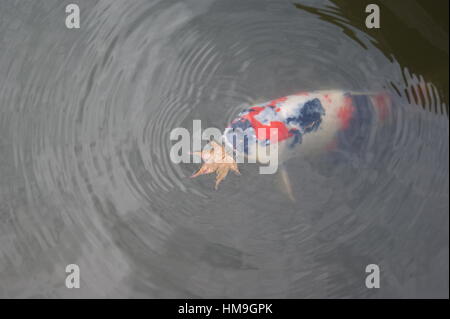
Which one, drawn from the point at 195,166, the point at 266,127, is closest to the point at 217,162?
the point at 195,166

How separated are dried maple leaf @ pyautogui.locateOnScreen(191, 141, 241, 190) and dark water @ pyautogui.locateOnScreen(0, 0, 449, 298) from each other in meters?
0.03

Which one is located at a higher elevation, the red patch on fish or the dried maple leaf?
the red patch on fish

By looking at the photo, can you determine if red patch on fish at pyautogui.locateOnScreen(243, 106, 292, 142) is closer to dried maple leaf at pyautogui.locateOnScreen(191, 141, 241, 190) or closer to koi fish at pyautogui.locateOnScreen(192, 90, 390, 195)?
koi fish at pyautogui.locateOnScreen(192, 90, 390, 195)

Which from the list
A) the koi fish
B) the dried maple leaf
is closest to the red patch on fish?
the koi fish

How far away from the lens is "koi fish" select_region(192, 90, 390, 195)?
1.20 meters

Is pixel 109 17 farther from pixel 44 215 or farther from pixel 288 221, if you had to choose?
pixel 288 221

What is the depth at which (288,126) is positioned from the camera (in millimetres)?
1210

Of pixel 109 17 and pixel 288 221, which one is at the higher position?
pixel 109 17

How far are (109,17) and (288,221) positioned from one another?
745mm

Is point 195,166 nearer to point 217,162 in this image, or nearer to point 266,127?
point 217,162

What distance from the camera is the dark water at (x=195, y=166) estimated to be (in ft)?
3.85

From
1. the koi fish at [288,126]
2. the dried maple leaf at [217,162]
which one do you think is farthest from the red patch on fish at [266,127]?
the dried maple leaf at [217,162]
